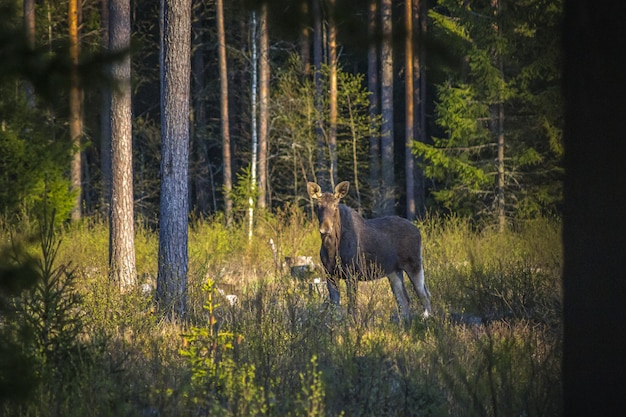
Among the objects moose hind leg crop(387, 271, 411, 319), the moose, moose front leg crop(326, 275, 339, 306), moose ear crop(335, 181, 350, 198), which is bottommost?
moose hind leg crop(387, 271, 411, 319)

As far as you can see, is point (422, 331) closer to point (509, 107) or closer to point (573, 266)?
point (573, 266)

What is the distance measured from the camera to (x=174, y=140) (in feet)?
35.8

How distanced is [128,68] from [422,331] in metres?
6.36

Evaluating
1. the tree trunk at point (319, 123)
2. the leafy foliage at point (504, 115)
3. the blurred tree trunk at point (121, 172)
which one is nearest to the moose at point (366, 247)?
the blurred tree trunk at point (121, 172)

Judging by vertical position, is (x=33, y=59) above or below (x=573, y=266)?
above

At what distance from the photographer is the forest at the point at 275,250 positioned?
313 centimetres

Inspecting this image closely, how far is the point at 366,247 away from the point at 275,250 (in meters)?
6.69

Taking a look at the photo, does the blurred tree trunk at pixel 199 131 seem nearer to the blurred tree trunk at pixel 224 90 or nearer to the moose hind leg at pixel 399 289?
the blurred tree trunk at pixel 224 90

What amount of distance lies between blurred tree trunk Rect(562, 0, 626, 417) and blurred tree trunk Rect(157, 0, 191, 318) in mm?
7596

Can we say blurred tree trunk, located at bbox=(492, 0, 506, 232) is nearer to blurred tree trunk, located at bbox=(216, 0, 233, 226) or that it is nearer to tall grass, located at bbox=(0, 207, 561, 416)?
blurred tree trunk, located at bbox=(216, 0, 233, 226)

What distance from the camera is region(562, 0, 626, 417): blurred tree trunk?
3.51 m

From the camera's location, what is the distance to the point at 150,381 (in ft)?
19.6

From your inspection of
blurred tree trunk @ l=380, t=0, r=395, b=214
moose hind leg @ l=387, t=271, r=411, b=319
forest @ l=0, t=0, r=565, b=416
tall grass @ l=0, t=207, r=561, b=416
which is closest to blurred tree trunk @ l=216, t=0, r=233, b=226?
forest @ l=0, t=0, r=565, b=416

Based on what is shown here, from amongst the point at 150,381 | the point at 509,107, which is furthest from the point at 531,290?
the point at 509,107
